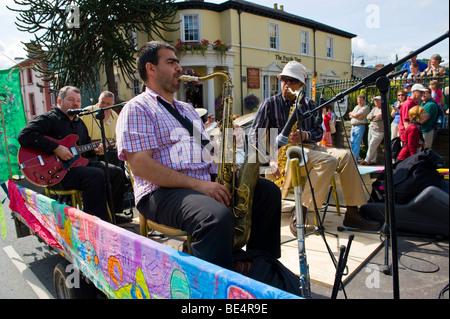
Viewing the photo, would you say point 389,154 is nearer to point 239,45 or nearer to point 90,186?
→ point 90,186

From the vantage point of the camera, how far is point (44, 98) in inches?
877

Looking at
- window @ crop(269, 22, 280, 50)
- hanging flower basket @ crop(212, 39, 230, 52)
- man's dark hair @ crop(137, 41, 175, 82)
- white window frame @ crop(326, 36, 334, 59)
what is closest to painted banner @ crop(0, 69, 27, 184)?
man's dark hair @ crop(137, 41, 175, 82)

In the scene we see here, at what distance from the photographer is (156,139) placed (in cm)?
190

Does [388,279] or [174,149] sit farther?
[388,279]

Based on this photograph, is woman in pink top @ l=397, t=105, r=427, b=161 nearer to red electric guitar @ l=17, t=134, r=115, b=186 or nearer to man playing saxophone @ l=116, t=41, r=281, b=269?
man playing saxophone @ l=116, t=41, r=281, b=269

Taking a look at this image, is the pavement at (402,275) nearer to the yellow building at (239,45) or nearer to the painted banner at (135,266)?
the painted banner at (135,266)

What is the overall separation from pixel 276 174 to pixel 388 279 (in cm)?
133

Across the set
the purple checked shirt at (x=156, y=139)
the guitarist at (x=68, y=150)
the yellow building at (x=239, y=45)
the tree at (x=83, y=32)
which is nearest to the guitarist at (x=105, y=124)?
the guitarist at (x=68, y=150)

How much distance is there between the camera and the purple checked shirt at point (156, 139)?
71.8 inches

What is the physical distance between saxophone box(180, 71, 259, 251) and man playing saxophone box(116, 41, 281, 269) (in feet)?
0.35

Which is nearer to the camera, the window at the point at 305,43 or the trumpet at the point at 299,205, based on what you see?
→ the trumpet at the point at 299,205

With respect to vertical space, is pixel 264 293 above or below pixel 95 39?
below
